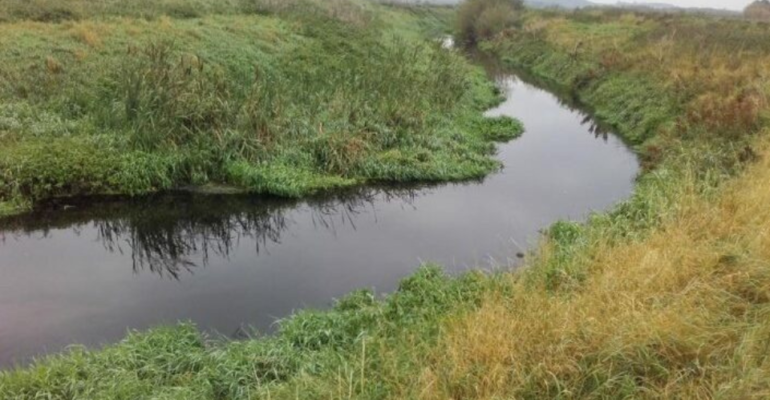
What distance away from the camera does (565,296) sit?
6973 millimetres

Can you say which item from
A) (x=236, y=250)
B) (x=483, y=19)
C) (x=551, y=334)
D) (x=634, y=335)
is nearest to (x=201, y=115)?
(x=236, y=250)

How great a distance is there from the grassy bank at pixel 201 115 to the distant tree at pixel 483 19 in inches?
1058

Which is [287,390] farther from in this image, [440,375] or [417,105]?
[417,105]

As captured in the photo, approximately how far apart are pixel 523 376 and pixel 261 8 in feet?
93.2

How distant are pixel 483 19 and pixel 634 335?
1804 inches

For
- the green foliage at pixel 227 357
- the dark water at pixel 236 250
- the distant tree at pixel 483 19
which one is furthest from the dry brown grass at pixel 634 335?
the distant tree at pixel 483 19

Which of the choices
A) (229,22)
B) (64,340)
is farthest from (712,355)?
(229,22)

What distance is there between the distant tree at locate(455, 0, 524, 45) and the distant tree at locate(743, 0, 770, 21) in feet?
90.1

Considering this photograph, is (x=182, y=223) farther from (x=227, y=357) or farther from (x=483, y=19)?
(x=483, y=19)

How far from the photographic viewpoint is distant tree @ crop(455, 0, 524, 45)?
156 ft

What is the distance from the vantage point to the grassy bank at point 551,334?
5195 mm

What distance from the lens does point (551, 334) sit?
5.73 metres

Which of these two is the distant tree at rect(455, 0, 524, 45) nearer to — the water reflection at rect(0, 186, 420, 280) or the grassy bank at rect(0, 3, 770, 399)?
the water reflection at rect(0, 186, 420, 280)

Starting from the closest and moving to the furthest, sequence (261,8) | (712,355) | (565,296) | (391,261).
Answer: (712,355)
(565,296)
(391,261)
(261,8)
